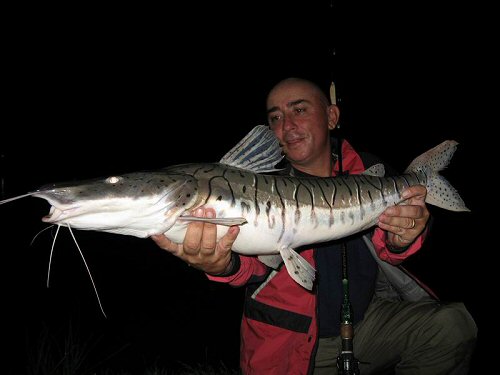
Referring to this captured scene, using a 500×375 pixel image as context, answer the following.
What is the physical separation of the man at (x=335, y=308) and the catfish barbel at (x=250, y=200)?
11.0 inches

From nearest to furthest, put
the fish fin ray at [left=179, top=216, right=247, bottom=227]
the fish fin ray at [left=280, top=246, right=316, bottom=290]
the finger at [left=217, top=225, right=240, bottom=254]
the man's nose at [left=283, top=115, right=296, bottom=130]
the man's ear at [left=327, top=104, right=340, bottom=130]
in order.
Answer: the fish fin ray at [left=179, top=216, right=247, bottom=227], the finger at [left=217, top=225, right=240, bottom=254], the fish fin ray at [left=280, top=246, right=316, bottom=290], the man's nose at [left=283, top=115, right=296, bottom=130], the man's ear at [left=327, top=104, right=340, bottom=130]

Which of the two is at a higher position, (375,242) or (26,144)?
(26,144)

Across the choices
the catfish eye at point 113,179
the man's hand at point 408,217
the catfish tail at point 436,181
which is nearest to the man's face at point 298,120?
the catfish tail at point 436,181

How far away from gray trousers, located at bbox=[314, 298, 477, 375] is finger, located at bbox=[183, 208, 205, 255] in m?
1.83

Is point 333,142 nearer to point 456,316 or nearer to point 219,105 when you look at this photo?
point 456,316

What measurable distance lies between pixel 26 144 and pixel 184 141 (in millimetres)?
19790

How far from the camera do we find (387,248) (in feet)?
10.7

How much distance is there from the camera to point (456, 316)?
3.23 metres

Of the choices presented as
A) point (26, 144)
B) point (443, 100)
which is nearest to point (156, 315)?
point (443, 100)

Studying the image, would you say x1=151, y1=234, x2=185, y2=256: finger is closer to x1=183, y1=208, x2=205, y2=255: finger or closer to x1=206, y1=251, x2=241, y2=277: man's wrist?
x1=183, y1=208, x2=205, y2=255: finger

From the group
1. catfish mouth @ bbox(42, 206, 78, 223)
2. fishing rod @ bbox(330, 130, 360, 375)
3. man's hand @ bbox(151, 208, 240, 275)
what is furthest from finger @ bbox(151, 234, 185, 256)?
fishing rod @ bbox(330, 130, 360, 375)

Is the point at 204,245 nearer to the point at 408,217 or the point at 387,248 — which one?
the point at 408,217

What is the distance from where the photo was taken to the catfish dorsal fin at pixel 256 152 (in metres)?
2.54

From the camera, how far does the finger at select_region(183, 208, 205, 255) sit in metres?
2.22
